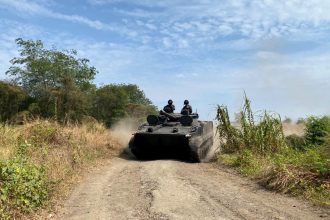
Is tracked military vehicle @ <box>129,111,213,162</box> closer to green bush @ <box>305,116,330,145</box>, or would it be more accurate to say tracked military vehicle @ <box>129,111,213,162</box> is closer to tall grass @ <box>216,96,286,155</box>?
tall grass @ <box>216,96,286,155</box>

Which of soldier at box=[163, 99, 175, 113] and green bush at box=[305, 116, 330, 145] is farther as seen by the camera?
green bush at box=[305, 116, 330, 145]

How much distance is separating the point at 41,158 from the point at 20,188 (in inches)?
132

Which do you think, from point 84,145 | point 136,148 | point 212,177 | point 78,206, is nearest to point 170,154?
point 136,148

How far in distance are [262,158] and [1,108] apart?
71.2 ft

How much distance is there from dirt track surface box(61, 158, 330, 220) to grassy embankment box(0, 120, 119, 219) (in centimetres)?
56

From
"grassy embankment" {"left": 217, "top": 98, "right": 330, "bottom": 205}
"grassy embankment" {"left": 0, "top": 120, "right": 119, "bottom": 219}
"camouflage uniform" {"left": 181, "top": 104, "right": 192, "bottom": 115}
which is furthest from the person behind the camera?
"camouflage uniform" {"left": 181, "top": 104, "right": 192, "bottom": 115}

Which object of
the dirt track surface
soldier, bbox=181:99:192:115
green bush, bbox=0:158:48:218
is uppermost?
soldier, bbox=181:99:192:115

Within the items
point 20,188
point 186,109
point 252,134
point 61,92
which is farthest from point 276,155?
point 61,92

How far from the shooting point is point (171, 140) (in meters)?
17.2

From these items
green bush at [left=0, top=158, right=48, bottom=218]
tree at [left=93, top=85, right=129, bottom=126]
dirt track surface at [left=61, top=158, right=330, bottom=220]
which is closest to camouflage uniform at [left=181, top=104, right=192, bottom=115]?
dirt track surface at [left=61, top=158, right=330, bottom=220]

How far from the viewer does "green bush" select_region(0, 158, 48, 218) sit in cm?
771

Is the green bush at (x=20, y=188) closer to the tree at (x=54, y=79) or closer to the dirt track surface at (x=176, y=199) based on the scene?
the dirt track surface at (x=176, y=199)

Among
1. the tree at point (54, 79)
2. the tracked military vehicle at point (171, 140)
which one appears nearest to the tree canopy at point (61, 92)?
the tree at point (54, 79)

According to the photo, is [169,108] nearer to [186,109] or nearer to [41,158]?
[186,109]
